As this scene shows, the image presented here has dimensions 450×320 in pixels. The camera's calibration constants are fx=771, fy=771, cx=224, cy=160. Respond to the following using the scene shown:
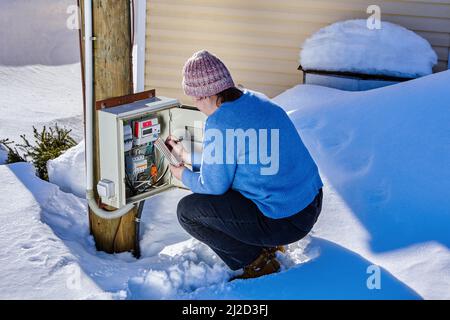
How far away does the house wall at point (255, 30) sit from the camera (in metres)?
7.53

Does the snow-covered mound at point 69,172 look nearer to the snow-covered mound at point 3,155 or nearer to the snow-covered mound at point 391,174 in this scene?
the snow-covered mound at point 3,155

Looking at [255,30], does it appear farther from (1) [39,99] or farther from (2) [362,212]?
(1) [39,99]

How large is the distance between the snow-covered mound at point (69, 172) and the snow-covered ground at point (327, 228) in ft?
0.04

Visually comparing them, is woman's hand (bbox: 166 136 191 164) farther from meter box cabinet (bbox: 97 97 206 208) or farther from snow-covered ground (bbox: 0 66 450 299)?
snow-covered ground (bbox: 0 66 450 299)

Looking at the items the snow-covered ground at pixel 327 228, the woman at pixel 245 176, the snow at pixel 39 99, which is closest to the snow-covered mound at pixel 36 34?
the snow at pixel 39 99

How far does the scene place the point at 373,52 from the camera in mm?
7281

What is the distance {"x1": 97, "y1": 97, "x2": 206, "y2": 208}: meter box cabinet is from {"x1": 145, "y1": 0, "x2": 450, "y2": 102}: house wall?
3.51m

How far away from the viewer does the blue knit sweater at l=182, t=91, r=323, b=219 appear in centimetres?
361

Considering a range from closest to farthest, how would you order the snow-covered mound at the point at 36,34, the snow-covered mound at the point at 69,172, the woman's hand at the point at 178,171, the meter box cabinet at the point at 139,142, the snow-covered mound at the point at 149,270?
the snow-covered mound at the point at 149,270 → the woman's hand at the point at 178,171 → the meter box cabinet at the point at 139,142 → the snow-covered mound at the point at 69,172 → the snow-covered mound at the point at 36,34

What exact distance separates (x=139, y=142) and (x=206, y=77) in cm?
83

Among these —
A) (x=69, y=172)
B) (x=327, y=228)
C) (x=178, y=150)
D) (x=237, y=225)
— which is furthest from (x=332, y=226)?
(x=69, y=172)

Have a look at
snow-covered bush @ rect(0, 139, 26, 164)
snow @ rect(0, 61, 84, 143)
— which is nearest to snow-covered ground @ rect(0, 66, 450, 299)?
snow-covered bush @ rect(0, 139, 26, 164)

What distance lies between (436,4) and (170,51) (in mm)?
2704

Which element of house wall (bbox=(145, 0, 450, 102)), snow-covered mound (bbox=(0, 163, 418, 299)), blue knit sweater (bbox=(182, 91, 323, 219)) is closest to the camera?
blue knit sweater (bbox=(182, 91, 323, 219))
